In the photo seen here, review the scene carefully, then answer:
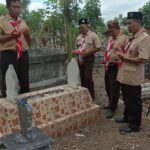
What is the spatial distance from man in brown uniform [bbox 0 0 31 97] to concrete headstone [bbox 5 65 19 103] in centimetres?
54

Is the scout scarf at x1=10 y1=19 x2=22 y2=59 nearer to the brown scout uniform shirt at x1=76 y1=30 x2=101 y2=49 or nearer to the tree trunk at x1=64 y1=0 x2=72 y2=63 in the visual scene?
the brown scout uniform shirt at x1=76 y1=30 x2=101 y2=49

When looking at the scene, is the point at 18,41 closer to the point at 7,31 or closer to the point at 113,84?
the point at 7,31

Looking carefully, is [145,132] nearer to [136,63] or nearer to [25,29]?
[136,63]

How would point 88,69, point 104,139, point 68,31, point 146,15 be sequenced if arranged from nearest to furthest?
1. point 104,139
2. point 88,69
3. point 68,31
4. point 146,15

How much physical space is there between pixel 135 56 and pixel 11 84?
5.93 feet

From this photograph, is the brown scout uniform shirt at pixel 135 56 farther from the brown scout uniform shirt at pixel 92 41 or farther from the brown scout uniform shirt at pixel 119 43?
the brown scout uniform shirt at pixel 92 41

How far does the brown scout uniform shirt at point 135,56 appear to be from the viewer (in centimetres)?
474

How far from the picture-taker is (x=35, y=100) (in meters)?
4.93

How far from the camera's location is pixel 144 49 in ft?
15.5

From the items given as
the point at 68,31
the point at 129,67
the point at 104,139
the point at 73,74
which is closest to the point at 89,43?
the point at 73,74

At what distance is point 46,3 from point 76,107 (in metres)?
5.25

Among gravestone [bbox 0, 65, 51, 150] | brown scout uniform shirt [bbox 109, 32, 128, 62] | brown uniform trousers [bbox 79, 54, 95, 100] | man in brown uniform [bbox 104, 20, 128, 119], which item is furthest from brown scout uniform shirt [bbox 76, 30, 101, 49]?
gravestone [bbox 0, 65, 51, 150]

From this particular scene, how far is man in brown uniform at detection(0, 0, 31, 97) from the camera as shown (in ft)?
16.6

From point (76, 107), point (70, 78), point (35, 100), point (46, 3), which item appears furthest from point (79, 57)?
point (46, 3)
